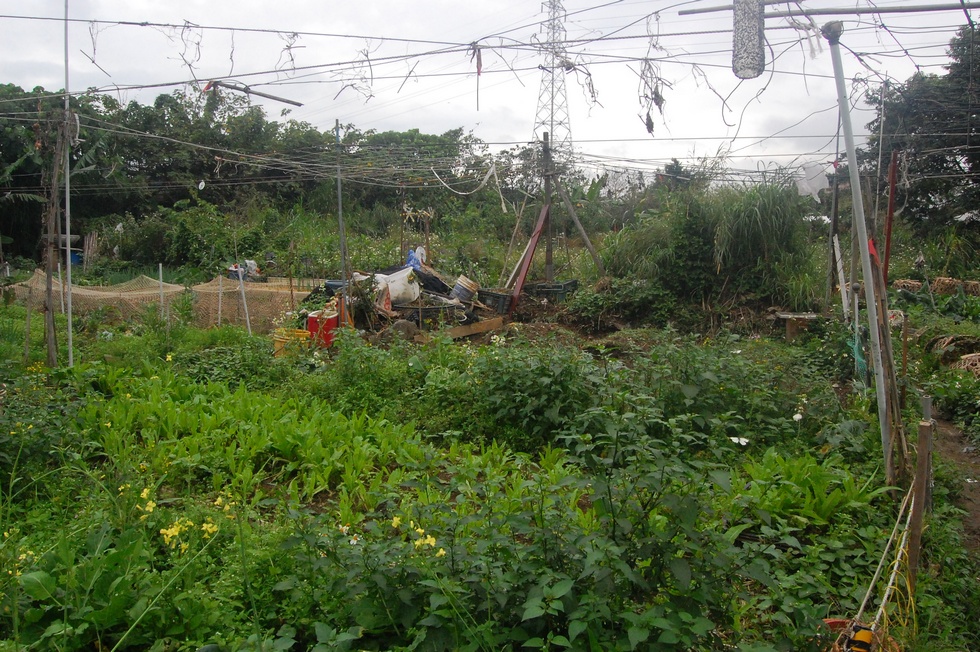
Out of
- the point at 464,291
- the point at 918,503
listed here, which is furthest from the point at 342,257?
the point at 918,503

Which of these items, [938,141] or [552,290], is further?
[938,141]

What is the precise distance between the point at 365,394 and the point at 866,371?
14.7 feet

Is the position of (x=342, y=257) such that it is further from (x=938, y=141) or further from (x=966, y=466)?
(x=938, y=141)

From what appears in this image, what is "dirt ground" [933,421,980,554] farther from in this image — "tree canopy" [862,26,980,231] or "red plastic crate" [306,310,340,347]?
"tree canopy" [862,26,980,231]

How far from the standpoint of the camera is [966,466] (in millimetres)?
5402

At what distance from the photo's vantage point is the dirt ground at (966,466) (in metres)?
4.21

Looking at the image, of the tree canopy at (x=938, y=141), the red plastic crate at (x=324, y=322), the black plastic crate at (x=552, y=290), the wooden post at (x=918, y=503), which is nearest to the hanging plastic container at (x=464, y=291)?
the black plastic crate at (x=552, y=290)

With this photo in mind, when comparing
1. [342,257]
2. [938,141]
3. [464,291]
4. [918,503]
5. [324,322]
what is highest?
[938,141]

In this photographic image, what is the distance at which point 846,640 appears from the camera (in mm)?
2627

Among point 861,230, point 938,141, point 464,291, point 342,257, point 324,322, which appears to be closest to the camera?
point 861,230

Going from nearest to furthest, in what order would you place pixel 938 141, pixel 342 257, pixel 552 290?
pixel 342 257 < pixel 552 290 < pixel 938 141

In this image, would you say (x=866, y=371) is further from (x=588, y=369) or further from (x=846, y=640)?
(x=846, y=640)

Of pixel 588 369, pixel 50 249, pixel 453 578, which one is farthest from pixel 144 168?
pixel 453 578

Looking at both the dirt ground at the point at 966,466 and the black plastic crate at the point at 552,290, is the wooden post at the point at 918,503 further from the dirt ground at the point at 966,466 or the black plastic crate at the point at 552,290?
the black plastic crate at the point at 552,290
